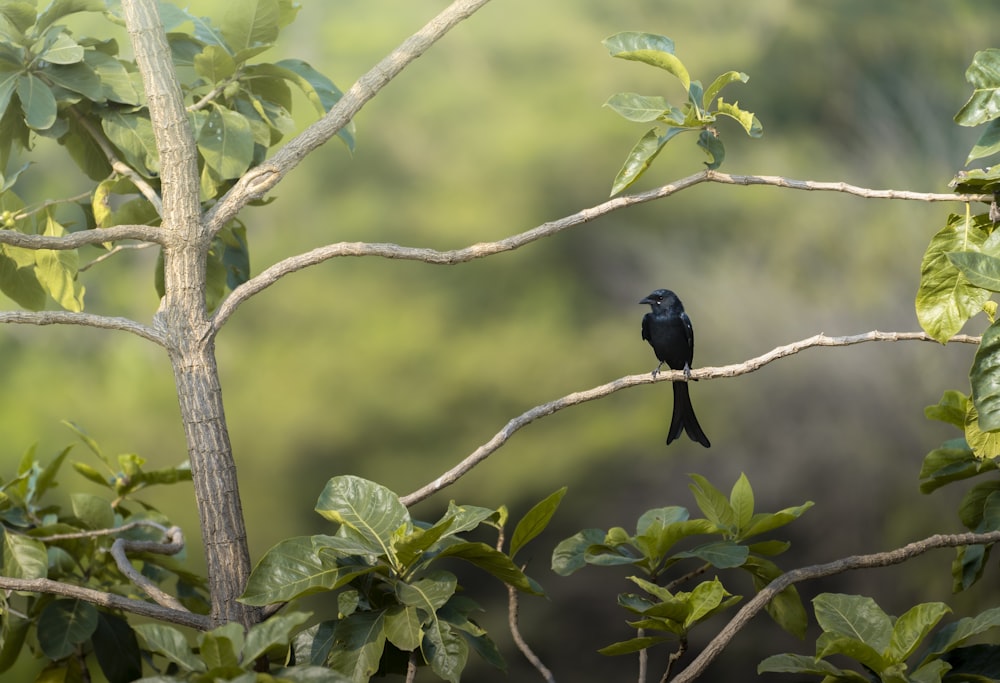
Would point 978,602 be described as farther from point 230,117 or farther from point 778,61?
point 230,117

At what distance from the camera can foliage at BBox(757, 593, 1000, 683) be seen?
4.33 ft

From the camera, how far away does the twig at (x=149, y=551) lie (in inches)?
57.5

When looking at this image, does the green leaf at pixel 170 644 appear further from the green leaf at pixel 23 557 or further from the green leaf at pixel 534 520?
the green leaf at pixel 23 557

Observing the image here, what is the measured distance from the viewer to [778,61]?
293 centimetres

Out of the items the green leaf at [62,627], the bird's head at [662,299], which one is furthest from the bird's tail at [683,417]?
the green leaf at [62,627]

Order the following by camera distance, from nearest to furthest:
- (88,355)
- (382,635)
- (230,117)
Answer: (382,635) < (230,117) < (88,355)

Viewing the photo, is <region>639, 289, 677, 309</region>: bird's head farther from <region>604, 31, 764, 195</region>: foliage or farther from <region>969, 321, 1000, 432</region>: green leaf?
<region>969, 321, 1000, 432</region>: green leaf

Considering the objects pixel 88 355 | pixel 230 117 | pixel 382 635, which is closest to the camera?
pixel 382 635

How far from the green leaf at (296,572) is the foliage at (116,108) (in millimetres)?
632

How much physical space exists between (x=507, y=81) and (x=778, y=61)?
0.82 m

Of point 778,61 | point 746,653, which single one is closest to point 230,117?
point 778,61

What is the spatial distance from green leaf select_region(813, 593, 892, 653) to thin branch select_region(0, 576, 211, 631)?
0.89m

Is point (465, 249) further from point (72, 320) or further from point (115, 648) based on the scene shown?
point (115, 648)

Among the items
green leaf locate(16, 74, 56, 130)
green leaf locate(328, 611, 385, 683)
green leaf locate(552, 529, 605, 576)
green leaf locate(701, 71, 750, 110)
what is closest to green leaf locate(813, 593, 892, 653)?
green leaf locate(552, 529, 605, 576)
